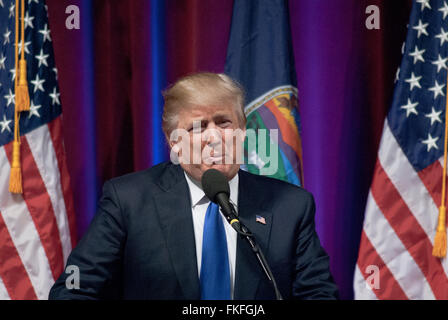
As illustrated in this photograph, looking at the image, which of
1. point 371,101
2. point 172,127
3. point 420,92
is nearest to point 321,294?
point 172,127

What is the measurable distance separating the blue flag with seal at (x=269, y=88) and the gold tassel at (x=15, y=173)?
106 cm

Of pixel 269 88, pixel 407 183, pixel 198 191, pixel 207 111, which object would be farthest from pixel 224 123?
pixel 407 183

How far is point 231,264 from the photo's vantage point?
1.67 meters

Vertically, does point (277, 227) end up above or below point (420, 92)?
below

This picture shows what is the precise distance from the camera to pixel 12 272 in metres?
2.33

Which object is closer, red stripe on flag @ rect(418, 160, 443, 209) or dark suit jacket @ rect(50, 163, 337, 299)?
dark suit jacket @ rect(50, 163, 337, 299)

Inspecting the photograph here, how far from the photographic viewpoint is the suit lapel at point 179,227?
5.31 ft

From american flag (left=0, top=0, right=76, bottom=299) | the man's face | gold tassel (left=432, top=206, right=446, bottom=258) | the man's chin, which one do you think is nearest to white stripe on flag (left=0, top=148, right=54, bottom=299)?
american flag (left=0, top=0, right=76, bottom=299)

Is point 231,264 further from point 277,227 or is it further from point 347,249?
point 347,249

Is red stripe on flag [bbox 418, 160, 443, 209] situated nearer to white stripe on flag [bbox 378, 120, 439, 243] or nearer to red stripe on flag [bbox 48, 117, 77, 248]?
white stripe on flag [bbox 378, 120, 439, 243]

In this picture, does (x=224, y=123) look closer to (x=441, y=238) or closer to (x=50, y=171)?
(x=50, y=171)

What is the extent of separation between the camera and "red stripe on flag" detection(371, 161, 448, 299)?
2.40 meters

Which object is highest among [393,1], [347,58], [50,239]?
[393,1]

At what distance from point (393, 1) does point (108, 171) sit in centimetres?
185
